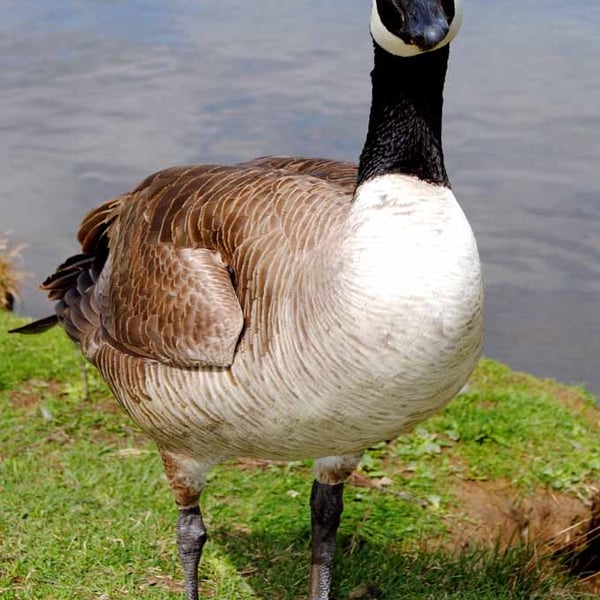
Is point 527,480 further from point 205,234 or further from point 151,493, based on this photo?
point 205,234

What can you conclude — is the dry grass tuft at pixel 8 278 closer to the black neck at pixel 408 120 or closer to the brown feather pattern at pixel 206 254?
the brown feather pattern at pixel 206 254

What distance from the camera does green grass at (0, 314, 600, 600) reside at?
4465 millimetres

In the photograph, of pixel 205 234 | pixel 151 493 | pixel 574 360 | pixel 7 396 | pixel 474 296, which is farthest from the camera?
pixel 574 360

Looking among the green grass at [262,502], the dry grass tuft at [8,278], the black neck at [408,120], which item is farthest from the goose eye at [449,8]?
the dry grass tuft at [8,278]

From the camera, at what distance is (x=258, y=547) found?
4.76 meters

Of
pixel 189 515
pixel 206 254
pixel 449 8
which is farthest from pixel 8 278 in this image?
pixel 449 8

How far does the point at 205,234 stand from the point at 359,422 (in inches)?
37.8

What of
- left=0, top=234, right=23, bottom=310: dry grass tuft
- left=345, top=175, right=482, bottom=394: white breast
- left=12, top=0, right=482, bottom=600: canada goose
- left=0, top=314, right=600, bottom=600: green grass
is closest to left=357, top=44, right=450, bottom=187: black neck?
left=12, top=0, right=482, bottom=600: canada goose

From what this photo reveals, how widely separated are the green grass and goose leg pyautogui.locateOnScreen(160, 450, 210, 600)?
0.26 meters

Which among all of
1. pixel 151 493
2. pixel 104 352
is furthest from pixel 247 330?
pixel 151 493

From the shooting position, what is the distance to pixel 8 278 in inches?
346

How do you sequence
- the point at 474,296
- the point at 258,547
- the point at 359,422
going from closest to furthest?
the point at 474,296, the point at 359,422, the point at 258,547

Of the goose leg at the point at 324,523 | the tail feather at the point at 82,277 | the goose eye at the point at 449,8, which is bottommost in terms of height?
the goose leg at the point at 324,523

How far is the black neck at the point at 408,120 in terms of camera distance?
3.12 meters
